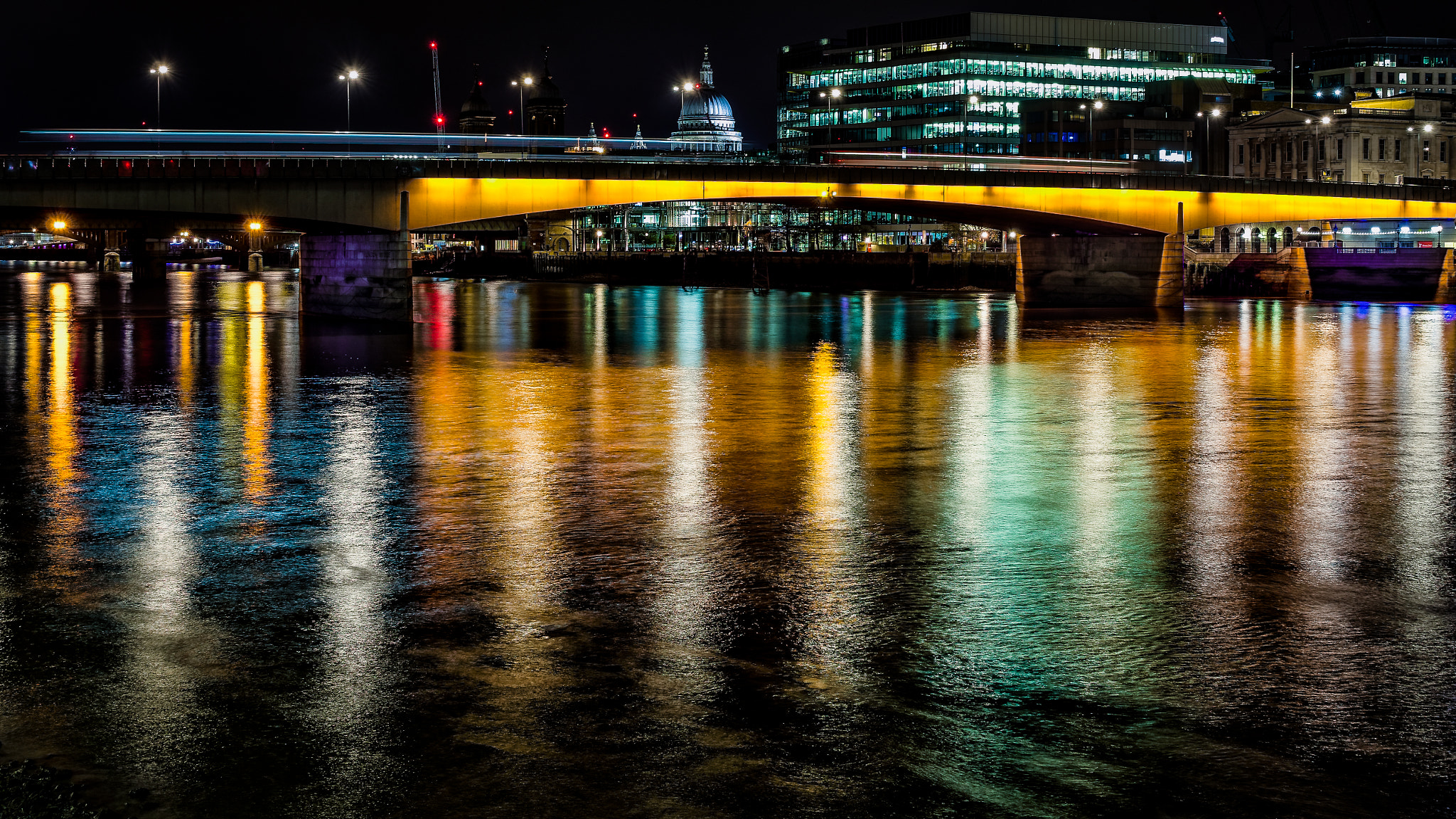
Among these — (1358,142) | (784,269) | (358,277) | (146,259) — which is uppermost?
(1358,142)

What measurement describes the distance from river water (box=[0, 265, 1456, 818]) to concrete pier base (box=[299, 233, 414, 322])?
35.4 m

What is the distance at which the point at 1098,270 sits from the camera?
86688mm

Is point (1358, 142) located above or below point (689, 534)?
above

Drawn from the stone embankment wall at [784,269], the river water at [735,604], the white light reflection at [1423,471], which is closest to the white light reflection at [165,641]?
the river water at [735,604]

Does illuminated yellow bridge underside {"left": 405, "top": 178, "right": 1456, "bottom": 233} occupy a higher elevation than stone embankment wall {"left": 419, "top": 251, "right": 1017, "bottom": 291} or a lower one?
higher

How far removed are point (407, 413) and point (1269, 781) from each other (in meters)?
23.0

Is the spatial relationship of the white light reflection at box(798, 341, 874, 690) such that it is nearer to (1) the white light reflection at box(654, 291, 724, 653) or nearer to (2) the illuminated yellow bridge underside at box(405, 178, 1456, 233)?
(1) the white light reflection at box(654, 291, 724, 653)

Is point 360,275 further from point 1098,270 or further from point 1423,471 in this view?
point 1423,471

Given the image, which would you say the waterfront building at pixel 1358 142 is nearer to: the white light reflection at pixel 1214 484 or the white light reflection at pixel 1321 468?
the white light reflection at pixel 1321 468

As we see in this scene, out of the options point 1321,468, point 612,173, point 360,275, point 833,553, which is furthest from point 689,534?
point 612,173

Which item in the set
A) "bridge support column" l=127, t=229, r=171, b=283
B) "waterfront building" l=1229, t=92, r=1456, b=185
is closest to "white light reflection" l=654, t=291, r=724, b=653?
"bridge support column" l=127, t=229, r=171, b=283

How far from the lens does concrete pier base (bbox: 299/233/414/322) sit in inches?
2692

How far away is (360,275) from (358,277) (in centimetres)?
22

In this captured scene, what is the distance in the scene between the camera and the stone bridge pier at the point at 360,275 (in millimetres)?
68375
